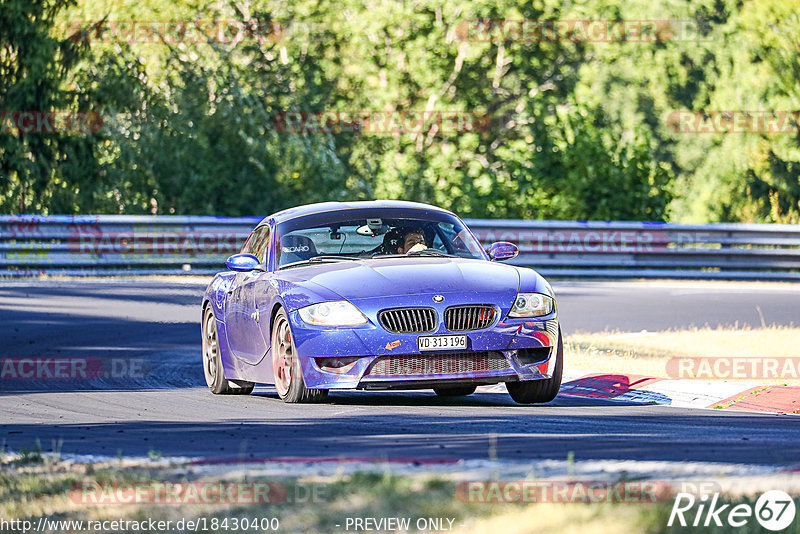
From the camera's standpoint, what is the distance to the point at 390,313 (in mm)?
10453

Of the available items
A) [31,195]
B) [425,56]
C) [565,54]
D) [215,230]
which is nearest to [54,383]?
[215,230]

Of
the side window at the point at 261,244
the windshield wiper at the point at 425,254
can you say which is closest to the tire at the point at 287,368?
the windshield wiper at the point at 425,254

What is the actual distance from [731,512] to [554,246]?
75.2 ft

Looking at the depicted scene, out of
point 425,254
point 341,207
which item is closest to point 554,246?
point 341,207

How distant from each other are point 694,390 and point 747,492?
19.2 ft

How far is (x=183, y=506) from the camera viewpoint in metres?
5.92

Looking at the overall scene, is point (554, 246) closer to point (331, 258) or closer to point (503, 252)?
point (503, 252)

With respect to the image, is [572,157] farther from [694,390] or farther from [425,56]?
[694,390]

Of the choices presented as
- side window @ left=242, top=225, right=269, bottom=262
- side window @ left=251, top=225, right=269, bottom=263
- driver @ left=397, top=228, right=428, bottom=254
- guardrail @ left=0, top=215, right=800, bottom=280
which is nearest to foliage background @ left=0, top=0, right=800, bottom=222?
guardrail @ left=0, top=215, right=800, bottom=280

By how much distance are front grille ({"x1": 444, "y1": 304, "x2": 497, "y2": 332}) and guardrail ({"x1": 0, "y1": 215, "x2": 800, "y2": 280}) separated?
1650cm

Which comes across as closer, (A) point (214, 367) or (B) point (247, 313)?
(B) point (247, 313)

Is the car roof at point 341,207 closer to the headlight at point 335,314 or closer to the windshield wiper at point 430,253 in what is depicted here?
the windshield wiper at point 430,253

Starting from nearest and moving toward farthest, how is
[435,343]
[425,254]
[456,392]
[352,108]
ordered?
[435,343]
[425,254]
[456,392]
[352,108]

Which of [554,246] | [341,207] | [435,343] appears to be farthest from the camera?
[554,246]
